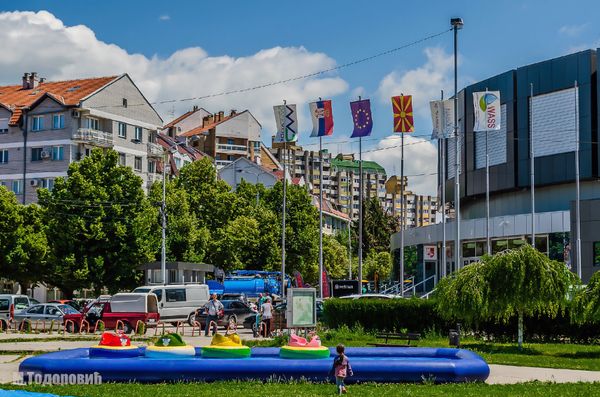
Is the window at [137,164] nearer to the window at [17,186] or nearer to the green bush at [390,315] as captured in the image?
the window at [17,186]

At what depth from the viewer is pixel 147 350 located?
75.6 ft

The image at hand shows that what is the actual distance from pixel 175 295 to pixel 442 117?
17.5 metres

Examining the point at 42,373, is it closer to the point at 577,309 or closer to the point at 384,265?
the point at 577,309

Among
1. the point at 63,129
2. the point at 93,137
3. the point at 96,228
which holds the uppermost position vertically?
the point at 63,129

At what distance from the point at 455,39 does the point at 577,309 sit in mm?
15418

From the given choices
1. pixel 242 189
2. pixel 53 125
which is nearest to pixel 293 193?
pixel 242 189

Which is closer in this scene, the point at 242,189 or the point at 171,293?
the point at 171,293

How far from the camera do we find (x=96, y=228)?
63.6 m

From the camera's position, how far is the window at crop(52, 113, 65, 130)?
79312 mm

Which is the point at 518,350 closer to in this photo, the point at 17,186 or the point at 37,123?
the point at 37,123

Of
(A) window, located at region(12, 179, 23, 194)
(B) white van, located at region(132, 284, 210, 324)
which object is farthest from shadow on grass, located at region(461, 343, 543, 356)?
(A) window, located at region(12, 179, 23, 194)

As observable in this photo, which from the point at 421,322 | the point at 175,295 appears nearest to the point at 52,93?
the point at 175,295

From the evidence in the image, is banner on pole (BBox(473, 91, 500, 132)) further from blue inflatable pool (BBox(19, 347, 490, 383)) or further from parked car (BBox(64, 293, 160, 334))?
blue inflatable pool (BBox(19, 347, 490, 383))

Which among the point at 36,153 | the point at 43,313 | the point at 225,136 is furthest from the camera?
the point at 225,136
